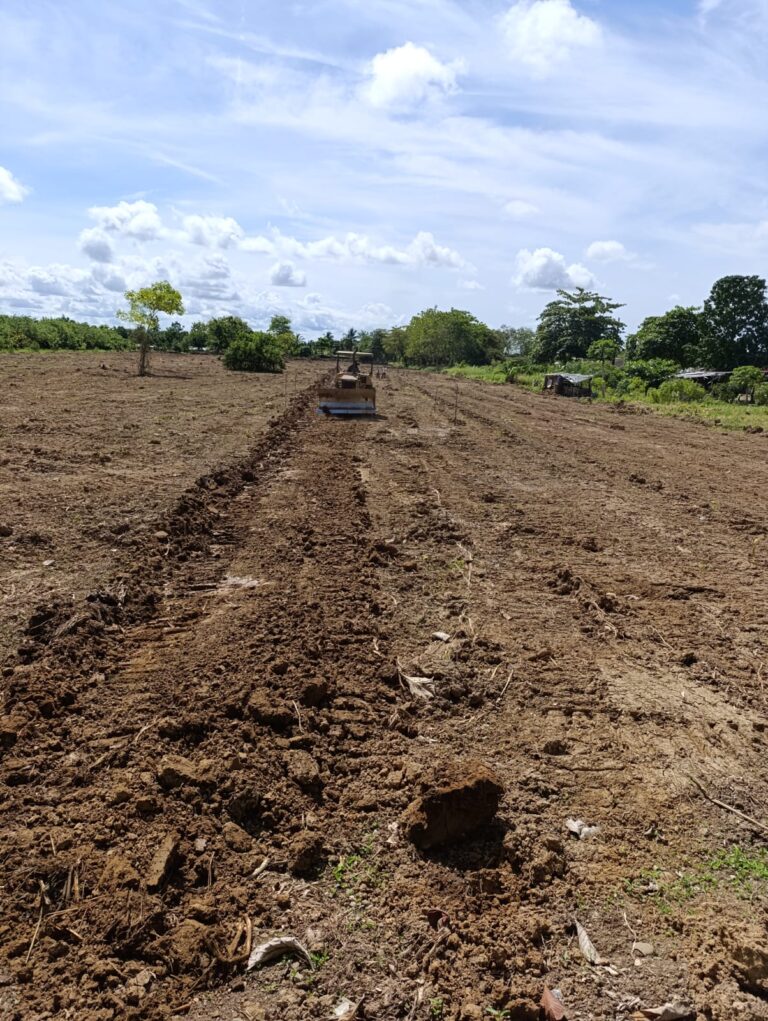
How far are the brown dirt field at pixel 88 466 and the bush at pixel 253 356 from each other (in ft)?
61.9

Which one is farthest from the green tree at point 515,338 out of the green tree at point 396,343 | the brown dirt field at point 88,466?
the brown dirt field at point 88,466

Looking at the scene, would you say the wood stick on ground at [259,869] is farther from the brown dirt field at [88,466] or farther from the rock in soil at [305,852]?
the brown dirt field at [88,466]

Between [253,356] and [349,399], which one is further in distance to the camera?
[253,356]

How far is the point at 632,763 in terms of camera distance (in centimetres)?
411

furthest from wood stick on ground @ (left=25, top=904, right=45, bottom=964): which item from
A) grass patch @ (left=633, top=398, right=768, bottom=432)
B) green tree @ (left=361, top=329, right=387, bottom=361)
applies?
green tree @ (left=361, top=329, right=387, bottom=361)

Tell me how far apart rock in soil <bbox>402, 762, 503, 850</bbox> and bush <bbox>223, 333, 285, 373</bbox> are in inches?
1617

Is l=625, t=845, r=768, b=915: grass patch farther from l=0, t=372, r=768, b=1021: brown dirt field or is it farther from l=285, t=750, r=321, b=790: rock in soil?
l=285, t=750, r=321, b=790: rock in soil

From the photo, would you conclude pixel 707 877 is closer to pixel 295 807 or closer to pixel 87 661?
pixel 295 807

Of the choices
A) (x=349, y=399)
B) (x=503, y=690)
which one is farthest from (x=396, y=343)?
(x=503, y=690)

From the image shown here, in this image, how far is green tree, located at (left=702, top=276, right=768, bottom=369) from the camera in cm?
4969

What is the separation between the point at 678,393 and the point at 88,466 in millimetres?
30313

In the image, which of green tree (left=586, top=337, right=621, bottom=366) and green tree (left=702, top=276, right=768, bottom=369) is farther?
green tree (left=586, top=337, right=621, bottom=366)

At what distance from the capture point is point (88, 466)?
1080 cm

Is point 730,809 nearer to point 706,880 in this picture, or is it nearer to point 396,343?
point 706,880
